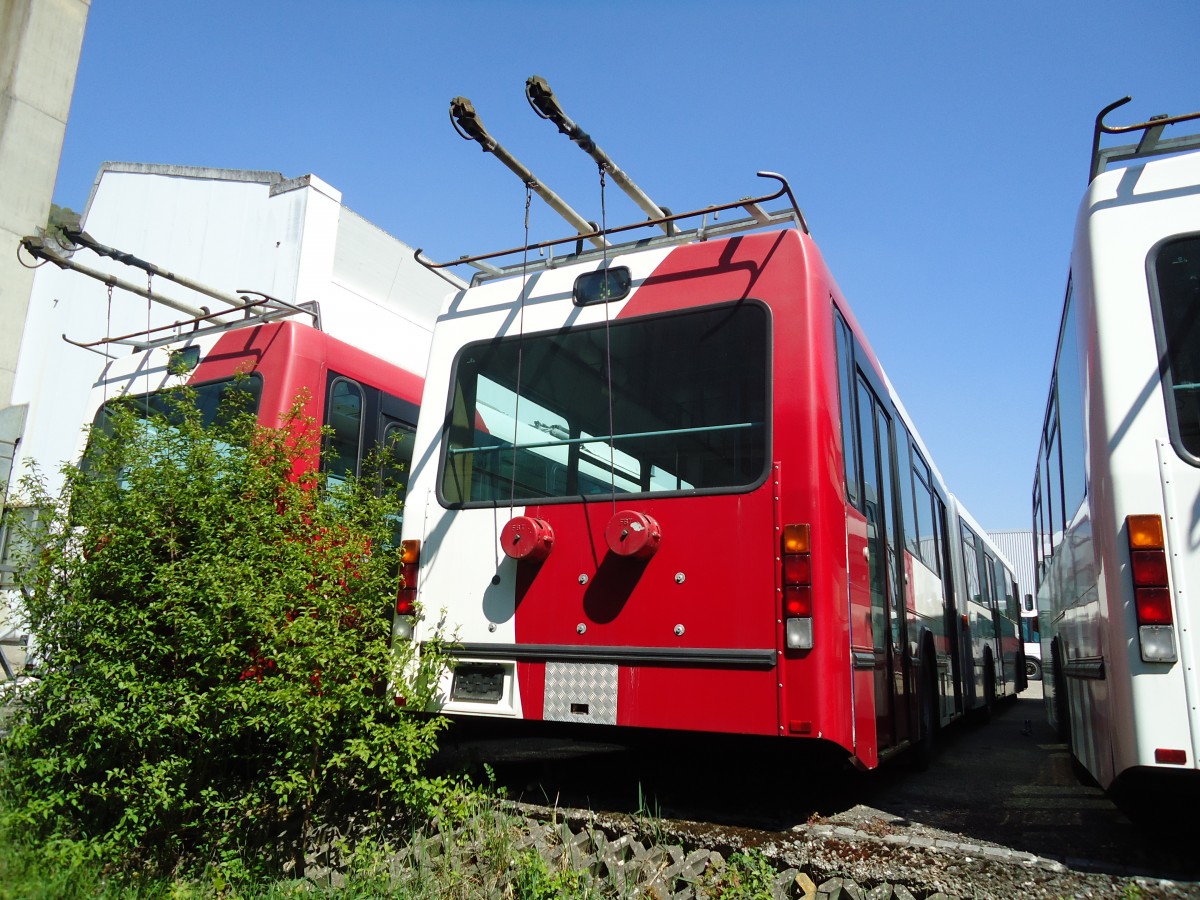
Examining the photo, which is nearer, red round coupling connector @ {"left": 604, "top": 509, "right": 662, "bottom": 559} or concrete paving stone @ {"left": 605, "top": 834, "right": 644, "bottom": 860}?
concrete paving stone @ {"left": 605, "top": 834, "right": 644, "bottom": 860}

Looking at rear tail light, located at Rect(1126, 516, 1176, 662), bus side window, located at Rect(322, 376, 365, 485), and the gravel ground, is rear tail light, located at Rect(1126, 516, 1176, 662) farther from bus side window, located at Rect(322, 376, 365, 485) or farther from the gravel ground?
bus side window, located at Rect(322, 376, 365, 485)

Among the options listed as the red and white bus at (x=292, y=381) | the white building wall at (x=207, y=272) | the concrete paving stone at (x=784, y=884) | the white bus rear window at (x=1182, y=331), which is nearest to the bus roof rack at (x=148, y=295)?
the red and white bus at (x=292, y=381)

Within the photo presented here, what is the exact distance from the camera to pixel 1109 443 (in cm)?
370

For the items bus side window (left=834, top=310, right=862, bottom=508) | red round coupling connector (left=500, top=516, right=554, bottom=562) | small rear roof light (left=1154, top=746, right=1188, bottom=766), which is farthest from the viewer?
bus side window (left=834, top=310, right=862, bottom=508)

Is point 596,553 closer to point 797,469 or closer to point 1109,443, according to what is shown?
point 797,469

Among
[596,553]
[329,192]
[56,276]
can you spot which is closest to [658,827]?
[596,553]

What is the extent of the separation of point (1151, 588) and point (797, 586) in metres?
1.40

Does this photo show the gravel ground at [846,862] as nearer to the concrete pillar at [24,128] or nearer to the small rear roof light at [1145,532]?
the small rear roof light at [1145,532]

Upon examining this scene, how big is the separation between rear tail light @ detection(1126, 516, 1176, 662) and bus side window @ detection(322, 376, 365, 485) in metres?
4.98

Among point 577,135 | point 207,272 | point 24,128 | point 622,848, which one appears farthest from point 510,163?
point 207,272

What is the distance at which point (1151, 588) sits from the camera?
347cm

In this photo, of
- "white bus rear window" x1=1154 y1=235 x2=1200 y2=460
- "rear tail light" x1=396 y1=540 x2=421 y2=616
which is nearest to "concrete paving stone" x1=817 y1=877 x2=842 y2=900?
"white bus rear window" x1=1154 y1=235 x2=1200 y2=460

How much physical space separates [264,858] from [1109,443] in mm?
4207

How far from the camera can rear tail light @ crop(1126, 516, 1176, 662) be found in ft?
11.1
